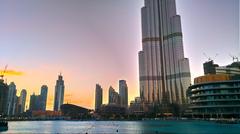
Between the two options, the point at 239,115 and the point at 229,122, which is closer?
the point at 229,122

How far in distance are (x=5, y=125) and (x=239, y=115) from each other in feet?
592

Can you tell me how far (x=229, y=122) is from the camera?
16100 cm

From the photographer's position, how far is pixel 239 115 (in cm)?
19988

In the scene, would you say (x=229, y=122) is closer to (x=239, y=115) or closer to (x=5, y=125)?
(x=239, y=115)

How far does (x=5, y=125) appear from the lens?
154750 millimetres

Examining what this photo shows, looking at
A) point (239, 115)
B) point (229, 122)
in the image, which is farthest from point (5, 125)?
point (239, 115)

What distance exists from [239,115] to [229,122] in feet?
154

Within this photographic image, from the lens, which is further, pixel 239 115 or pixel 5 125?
pixel 239 115

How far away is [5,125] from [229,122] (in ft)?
487
